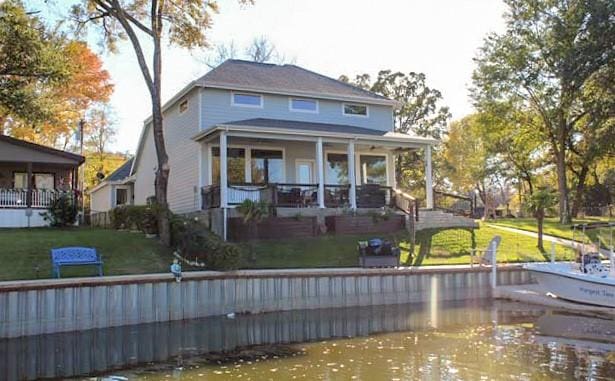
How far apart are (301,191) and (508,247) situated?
7.07m

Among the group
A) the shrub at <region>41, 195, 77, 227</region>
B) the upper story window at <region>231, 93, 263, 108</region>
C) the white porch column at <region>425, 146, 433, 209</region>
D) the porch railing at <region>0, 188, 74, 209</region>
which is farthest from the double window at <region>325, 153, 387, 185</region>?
the porch railing at <region>0, 188, 74, 209</region>

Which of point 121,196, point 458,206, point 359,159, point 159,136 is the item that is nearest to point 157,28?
→ point 159,136

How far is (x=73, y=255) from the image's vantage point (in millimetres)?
12078

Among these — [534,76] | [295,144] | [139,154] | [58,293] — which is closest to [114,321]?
[58,293]

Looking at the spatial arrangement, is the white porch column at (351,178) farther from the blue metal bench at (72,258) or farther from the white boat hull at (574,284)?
the blue metal bench at (72,258)

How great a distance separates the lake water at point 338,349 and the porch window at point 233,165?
27.3ft

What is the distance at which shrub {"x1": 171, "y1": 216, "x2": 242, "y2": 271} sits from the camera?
12.7m

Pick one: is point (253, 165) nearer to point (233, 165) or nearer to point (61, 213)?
point (233, 165)

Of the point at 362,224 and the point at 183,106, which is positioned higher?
the point at 183,106

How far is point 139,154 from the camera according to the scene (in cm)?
2695

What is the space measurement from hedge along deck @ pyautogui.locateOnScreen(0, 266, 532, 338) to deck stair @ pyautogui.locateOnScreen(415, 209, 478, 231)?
16.2 feet

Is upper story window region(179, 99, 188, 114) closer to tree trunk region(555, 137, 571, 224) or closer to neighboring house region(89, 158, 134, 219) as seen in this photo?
neighboring house region(89, 158, 134, 219)

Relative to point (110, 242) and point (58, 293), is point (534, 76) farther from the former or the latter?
point (58, 293)

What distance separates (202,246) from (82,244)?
384 centimetres
